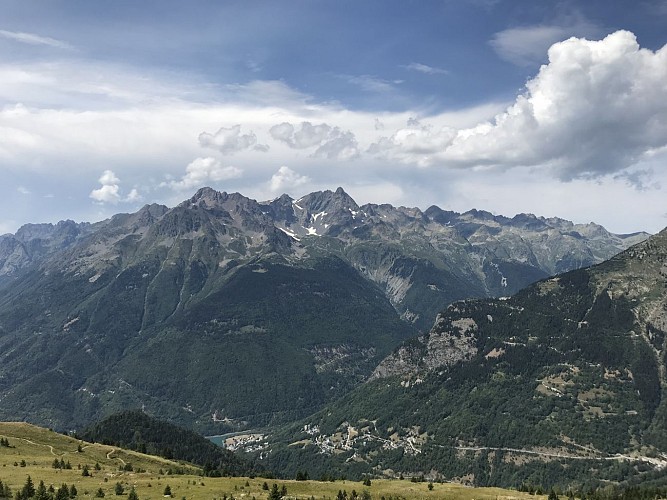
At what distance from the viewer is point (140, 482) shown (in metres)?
142

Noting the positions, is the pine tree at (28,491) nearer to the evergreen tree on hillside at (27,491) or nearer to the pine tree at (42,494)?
the evergreen tree on hillside at (27,491)

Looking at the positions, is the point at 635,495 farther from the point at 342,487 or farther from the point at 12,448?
the point at 12,448

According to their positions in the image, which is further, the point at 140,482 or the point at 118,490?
the point at 140,482

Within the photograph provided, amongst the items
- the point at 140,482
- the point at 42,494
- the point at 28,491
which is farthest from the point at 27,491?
the point at 140,482

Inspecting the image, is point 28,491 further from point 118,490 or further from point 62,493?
point 118,490

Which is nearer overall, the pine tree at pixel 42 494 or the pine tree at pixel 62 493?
the pine tree at pixel 42 494

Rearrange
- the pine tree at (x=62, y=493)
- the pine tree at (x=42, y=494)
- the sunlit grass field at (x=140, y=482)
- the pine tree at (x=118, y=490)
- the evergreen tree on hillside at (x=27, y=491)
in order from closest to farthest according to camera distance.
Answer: the pine tree at (x=42, y=494)
the pine tree at (x=62, y=493)
the evergreen tree on hillside at (x=27, y=491)
the pine tree at (x=118, y=490)
the sunlit grass field at (x=140, y=482)

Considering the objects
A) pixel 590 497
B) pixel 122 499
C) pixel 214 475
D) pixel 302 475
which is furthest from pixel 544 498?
pixel 122 499

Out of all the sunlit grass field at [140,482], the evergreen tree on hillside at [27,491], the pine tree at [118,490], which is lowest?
the sunlit grass field at [140,482]

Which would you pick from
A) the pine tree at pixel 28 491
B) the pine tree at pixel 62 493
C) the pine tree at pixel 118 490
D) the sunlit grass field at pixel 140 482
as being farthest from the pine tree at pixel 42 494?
the pine tree at pixel 118 490

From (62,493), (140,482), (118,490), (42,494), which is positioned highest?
(42,494)

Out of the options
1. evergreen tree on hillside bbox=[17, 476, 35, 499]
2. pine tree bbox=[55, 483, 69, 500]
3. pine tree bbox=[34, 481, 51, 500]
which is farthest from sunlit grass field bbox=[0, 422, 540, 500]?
pine tree bbox=[34, 481, 51, 500]

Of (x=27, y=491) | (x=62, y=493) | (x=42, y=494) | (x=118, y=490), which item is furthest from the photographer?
(x=118, y=490)

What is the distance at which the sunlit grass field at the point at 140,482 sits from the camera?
132125 millimetres
